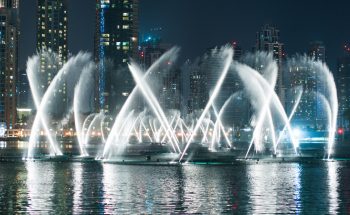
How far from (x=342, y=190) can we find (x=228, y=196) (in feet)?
22.7

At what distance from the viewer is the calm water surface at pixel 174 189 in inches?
1281

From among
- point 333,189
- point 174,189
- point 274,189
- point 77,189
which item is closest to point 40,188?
point 77,189

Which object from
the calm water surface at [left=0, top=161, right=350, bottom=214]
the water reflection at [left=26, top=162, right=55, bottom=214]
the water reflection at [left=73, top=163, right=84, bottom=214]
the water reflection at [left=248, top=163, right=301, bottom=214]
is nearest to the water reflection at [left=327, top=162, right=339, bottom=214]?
the calm water surface at [left=0, top=161, right=350, bottom=214]

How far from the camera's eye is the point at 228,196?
123ft

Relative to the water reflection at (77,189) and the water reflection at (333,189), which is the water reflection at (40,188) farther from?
the water reflection at (333,189)

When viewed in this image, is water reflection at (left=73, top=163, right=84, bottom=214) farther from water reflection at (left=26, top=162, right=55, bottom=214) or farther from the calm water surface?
water reflection at (left=26, top=162, right=55, bottom=214)

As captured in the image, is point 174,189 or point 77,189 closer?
point 174,189

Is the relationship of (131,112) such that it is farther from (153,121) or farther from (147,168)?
(147,168)

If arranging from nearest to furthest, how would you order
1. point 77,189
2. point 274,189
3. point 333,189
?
1. point 274,189
2. point 77,189
3. point 333,189

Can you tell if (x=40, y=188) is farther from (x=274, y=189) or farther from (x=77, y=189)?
(x=274, y=189)

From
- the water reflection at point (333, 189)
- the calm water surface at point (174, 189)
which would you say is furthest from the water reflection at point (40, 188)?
the water reflection at point (333, 189)

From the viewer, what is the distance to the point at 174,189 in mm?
40750

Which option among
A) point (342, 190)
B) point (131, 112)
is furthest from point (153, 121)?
point (342, 190)

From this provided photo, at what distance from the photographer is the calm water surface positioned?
107 feet
